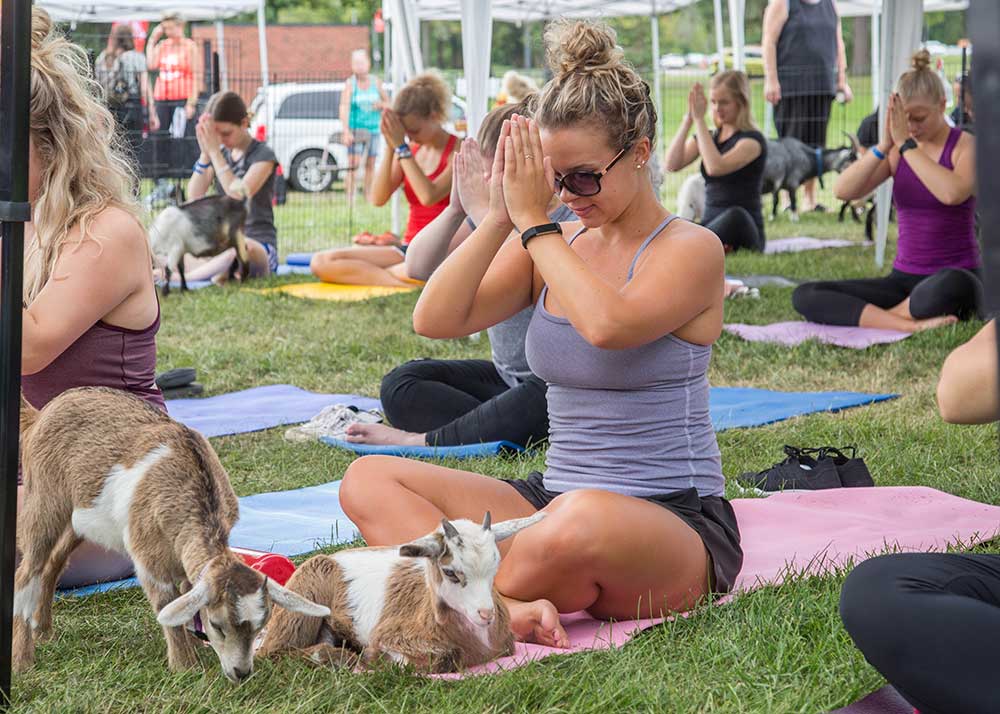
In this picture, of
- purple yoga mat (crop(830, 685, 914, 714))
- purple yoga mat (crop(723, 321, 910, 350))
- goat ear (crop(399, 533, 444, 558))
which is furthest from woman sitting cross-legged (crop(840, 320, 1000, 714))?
purple yoga mat (crop(723, 321, 910, 350))

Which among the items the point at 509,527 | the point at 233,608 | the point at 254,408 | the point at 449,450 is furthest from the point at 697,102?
the point at 233,608

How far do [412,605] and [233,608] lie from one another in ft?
1.67

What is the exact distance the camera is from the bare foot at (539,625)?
2.93 meters

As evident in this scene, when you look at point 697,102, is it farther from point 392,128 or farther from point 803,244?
point 803,244

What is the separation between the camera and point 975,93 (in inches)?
46.5

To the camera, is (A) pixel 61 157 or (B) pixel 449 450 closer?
(A) pixel 61 157

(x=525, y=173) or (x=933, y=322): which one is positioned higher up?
(x=525, y=173)

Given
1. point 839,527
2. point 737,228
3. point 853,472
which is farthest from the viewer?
point 737,228

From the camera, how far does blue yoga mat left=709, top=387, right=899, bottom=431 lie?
5.61 metres

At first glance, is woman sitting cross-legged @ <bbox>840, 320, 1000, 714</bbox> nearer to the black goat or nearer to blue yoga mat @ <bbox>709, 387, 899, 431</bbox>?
blue yoga mat @ <bbox>709, 387, 899, 431</bbox>

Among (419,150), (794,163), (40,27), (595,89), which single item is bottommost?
(595,89)

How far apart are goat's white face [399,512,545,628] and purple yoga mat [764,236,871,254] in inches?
382

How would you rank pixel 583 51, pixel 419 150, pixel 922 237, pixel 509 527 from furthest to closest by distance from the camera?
1. pixel 419 150
2. pixel 922 237
3. pixel 583 51
4. pixel 509 527

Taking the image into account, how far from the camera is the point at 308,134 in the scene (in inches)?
814
